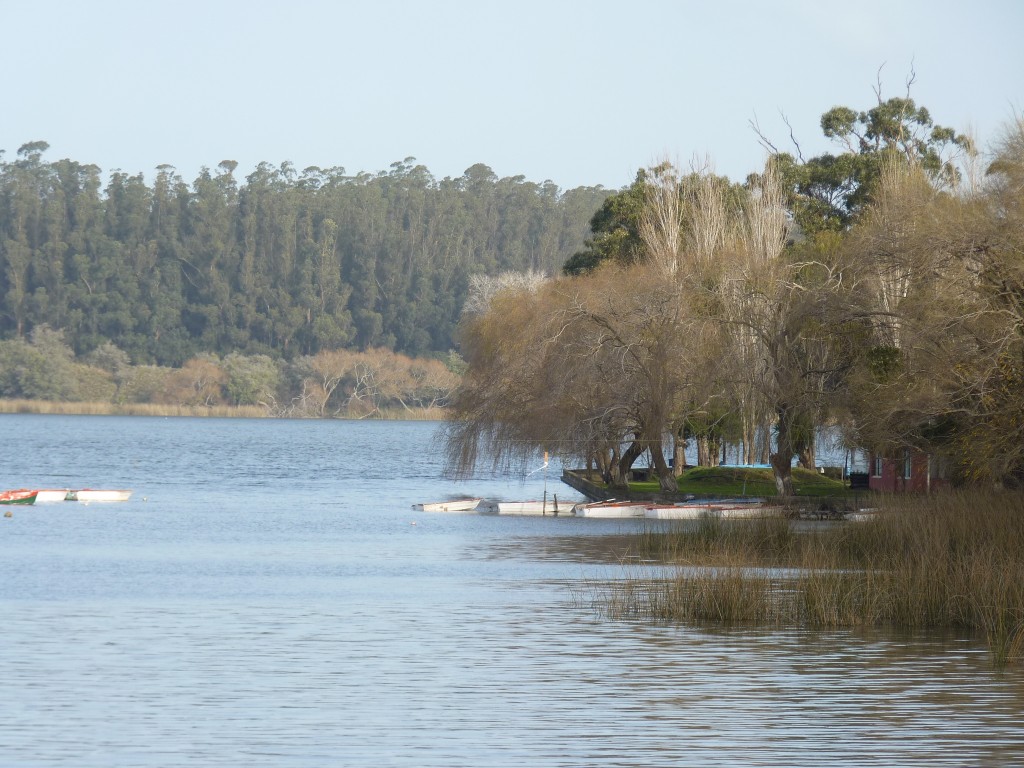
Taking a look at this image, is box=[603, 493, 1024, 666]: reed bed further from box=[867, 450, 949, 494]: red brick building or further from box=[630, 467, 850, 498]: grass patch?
box=[630, 467, 850, 498]: grass patch

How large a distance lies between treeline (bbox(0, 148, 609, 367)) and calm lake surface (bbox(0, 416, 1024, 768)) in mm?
124697

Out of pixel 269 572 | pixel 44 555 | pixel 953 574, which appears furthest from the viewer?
pixel 44 555

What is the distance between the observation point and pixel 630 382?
4394 cm

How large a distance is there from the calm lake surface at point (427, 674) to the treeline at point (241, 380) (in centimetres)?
11330

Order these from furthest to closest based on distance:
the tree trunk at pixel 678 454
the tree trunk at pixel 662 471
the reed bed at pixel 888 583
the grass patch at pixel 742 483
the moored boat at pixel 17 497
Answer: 1. the tree trunk at pixel 678 454
2. the moored boat at pixel 17 497
3. the grass patch at pixel 742 483
4. the tree trunk at pixel 662 471
5. the reed bed at pixel 888 583

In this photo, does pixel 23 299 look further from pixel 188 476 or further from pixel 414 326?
pixel 188 476

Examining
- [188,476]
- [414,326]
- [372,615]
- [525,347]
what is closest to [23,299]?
[414,326]

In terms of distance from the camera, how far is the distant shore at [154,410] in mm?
142250

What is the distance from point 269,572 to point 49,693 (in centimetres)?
1377

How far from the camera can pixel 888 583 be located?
20.3 m

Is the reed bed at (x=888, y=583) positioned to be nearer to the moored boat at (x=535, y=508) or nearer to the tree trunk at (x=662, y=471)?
the tree trunk at (x=662, y=471)

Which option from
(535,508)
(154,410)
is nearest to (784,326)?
(535,508)

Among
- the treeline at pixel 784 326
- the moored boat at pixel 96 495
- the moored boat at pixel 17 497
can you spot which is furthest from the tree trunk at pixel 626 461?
the moored boat at pixel 17 497

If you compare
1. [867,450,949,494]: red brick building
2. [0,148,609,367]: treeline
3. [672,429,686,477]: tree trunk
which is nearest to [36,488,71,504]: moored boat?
[672,429,686,477]: tree trunk
